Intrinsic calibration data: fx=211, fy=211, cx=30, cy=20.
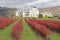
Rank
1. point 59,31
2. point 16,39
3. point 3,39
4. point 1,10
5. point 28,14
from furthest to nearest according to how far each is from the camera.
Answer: point 1,10, point 28,14, point 59,31, point 3,39, point 16,39

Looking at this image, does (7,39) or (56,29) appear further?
(56,29)

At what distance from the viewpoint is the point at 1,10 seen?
16812 centimetres

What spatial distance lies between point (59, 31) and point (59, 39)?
4.45 m

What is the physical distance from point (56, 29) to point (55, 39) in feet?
17.3

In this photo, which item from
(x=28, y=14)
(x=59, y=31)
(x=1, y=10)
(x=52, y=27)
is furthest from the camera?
(x=1, y=10)

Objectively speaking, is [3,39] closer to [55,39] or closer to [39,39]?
[39,39]

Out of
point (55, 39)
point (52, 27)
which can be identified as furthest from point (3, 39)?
point (52, 27)

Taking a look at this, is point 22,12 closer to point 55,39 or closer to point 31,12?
point 31,12

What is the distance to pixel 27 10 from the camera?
453 feet

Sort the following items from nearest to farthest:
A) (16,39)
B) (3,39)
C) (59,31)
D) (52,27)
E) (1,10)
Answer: (16,39)
(3,39)
(59,31)
(52,27)
(1,10)

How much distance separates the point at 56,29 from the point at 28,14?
11411 cm

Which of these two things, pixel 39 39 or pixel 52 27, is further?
pixel 52 27

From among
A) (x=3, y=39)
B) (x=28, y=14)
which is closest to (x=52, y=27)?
(x=3, y=39)

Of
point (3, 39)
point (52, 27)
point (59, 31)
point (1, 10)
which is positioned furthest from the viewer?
point (1, 10)
